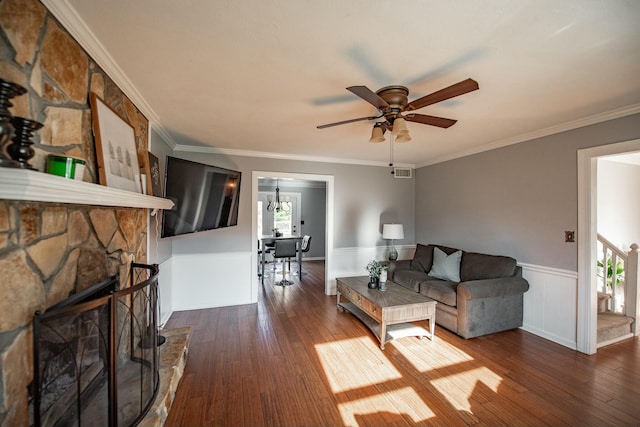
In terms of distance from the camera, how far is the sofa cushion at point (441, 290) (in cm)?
315

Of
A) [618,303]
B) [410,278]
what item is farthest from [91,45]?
[618,303]

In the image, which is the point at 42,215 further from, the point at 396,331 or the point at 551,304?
the point at 551,304

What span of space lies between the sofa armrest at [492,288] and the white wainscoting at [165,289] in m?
3.53

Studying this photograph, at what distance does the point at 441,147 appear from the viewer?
12.9 ft

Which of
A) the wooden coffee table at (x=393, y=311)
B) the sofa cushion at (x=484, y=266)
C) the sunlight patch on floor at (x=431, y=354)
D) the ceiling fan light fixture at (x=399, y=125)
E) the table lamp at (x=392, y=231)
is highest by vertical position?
the ceiling fan light fixture at (x=399, y=125)

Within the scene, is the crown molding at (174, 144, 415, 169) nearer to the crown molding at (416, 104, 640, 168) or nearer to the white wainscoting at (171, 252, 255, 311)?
the crown molding at (416, 104, 640, 168)

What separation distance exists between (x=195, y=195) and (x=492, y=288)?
11.2ft

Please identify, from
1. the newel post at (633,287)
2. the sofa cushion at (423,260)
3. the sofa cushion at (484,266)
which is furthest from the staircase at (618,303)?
the sofa cushion at (423,260)

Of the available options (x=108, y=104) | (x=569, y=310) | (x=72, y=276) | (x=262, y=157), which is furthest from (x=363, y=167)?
(x=72, y=276)

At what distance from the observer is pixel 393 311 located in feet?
9.30

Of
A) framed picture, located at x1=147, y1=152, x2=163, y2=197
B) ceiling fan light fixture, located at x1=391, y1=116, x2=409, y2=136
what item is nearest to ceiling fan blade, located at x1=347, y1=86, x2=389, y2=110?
ceiling fan light fixture, located at x1=391, y1=116, x2=409, y2=136

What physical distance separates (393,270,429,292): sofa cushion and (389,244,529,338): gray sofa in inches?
0.5

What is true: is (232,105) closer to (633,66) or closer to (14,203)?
(14,203)

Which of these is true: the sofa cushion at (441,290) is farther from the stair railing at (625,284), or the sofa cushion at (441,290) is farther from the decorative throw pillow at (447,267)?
the stair railing at (625,284)
